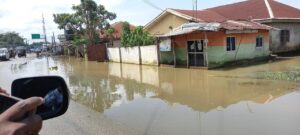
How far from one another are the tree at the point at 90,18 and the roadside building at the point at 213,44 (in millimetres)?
16539

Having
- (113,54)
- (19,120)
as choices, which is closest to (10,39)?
(113,54)

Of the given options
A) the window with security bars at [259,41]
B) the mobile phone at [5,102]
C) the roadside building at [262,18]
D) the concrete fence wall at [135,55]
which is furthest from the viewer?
the roadside building at [262,18]

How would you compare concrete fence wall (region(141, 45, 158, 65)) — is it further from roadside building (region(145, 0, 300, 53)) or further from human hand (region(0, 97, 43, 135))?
human hand (region(0, 97, 43, 135))

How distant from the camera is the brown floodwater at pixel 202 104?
680 cm

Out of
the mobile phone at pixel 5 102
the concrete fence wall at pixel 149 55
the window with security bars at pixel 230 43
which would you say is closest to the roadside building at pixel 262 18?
the concrete fence wall at pixel 149 55

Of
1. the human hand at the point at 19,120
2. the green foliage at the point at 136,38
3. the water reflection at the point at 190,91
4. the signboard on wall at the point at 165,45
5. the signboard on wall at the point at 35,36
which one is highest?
the signboard on wall at the point at 35,36

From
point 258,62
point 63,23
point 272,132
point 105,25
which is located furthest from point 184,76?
point 63,23

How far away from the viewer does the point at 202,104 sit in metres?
9.20

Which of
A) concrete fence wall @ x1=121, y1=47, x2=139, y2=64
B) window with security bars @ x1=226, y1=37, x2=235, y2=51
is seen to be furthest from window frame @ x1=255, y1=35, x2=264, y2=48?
concrete fence wall @ x1=121, y1=47, x2=139, y2=64

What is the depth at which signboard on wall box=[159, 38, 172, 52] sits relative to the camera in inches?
784

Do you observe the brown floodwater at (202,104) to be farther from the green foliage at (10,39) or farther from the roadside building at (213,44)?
the green foliage at (10,39)

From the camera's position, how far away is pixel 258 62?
19828mm

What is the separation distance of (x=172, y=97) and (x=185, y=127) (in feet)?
12.0

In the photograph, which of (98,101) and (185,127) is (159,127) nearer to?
(185,127)
